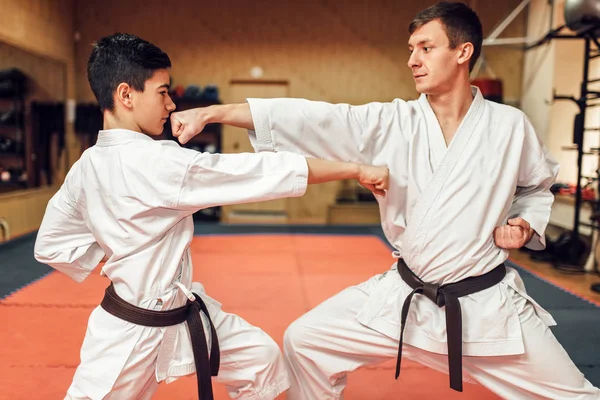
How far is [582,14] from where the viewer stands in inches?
177

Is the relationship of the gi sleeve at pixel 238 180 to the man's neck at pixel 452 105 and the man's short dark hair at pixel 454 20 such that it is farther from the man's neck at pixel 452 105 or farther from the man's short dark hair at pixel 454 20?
the man's short dark hair at pixel 454 20

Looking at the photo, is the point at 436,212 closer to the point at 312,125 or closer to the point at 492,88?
the point at 312,125

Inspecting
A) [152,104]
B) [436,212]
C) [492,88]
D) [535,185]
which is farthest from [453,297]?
[492,88]

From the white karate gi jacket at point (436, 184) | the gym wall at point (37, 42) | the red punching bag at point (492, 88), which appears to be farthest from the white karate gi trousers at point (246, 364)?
the red punching bag at point (492, 88)

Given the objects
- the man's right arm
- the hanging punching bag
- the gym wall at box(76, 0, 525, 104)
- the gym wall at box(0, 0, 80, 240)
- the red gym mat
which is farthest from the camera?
the gym wall at box(76, 0, 525, 104)

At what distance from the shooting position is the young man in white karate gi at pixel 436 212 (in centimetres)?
172

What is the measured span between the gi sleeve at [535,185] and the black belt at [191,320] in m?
1.15

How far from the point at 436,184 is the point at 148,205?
900mm

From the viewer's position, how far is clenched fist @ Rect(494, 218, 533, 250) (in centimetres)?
174

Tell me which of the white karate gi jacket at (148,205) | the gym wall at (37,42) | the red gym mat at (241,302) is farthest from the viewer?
the gym wall at (37,42)

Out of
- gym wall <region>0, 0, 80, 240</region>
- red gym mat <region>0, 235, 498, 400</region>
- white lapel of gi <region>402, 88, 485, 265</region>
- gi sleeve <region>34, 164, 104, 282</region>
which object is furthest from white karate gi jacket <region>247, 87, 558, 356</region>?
gym wall <region>0, 0, 80, 240</region>

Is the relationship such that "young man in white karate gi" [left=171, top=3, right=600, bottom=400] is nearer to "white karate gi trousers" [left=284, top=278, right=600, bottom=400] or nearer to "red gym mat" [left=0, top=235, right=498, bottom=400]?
"white karate gi trousers" [left=284, top=278, right=600, bottom=400]

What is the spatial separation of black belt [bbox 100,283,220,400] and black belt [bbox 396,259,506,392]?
60 cm

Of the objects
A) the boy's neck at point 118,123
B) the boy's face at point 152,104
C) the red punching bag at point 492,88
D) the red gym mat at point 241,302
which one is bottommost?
the red gym mat at point 241,302
